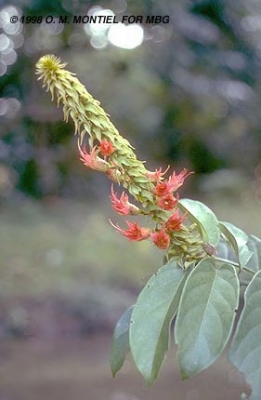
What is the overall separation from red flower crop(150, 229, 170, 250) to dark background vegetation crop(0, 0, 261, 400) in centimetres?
159

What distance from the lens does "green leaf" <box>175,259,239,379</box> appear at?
515 mm

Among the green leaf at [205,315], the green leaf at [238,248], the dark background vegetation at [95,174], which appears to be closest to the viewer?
the green leaf at [205,315]

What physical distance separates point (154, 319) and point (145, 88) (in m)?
2.72

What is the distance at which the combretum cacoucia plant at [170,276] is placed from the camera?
528mm

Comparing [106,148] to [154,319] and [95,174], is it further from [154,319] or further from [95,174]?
[95,174]

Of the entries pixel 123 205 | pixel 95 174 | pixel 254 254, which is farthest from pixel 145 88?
pixel 123 205

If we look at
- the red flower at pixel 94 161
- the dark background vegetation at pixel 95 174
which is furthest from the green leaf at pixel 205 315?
the dark background vegetation at pixel 95 174

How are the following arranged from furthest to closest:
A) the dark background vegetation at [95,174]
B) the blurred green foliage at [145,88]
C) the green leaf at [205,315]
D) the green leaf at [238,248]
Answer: the dark background vegetation at [95,174] → the blurred green foliage at [145,88] → the green leaf at [238,248] → the green leaf at [205,315]

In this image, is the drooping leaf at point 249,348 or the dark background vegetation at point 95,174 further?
the dark background vegetation at point 95,174

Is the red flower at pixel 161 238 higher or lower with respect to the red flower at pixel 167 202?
lower

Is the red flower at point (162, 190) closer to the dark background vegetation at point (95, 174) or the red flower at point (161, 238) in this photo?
the red flower at point (161, 238)

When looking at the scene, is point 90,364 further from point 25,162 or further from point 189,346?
point 189,346

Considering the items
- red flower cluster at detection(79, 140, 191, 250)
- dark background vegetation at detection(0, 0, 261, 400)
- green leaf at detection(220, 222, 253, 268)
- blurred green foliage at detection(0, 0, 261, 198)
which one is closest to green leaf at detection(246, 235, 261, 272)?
green leaf at detection(220, 222, 253, 268)

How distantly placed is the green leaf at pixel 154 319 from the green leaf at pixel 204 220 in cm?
4
